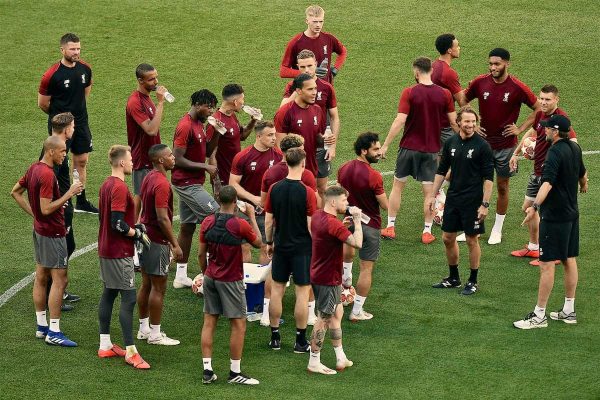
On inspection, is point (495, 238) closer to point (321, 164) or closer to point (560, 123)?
A: point (321, 164)

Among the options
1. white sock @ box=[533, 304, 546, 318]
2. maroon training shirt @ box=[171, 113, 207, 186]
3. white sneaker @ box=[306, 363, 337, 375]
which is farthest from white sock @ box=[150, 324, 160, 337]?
white sock @ box=[533, 304, 546, 318]

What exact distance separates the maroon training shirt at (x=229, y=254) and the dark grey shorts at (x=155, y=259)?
1.02m

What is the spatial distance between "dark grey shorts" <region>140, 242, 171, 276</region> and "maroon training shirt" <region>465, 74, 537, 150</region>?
5646mm

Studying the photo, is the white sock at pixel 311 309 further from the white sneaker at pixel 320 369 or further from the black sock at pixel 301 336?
the white sneaker at pixel 320 369

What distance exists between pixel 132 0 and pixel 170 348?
573 inches

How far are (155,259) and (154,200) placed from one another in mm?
665

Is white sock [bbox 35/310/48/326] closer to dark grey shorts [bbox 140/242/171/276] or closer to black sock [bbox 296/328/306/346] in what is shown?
dark grey shorts [bbox 140/242/171/276]

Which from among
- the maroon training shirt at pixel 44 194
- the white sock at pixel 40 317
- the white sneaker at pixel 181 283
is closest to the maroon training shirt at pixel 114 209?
the maroon training shirt at pixel 44 194

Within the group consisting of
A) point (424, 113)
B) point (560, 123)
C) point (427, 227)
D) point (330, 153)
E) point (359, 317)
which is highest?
point (560, 123)

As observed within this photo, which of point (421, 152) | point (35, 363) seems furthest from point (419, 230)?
point (35, 363)

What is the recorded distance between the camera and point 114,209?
1266cm

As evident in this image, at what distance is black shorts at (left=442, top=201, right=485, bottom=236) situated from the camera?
48.5 feet

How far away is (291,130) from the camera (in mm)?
15469

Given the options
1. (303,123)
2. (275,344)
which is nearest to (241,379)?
(275,344)
